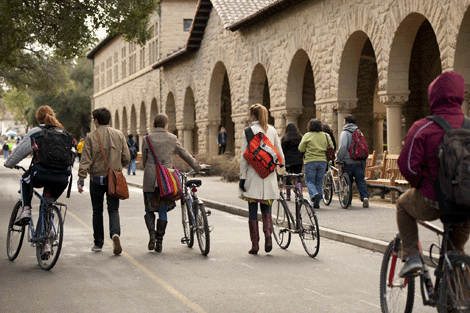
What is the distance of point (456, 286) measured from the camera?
416 centimetres

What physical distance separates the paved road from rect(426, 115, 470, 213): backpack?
1808 mm

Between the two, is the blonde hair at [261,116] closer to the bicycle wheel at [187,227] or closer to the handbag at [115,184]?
the bicycle wheel at [187,227]

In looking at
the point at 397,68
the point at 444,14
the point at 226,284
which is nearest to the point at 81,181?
the point at 226,284

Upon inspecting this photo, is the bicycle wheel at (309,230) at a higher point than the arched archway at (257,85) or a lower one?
lower

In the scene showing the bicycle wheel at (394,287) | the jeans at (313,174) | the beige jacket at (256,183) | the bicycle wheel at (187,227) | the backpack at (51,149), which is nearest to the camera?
the bicycle wheel at (394,287)

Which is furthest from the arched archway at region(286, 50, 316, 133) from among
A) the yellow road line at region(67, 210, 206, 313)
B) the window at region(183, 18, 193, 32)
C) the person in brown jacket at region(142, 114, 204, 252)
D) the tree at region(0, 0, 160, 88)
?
the window at region(183, 18, 193, 32)

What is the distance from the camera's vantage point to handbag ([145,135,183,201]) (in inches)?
334

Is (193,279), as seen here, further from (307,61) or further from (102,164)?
(307,61)

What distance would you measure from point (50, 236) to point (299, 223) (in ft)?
9.77

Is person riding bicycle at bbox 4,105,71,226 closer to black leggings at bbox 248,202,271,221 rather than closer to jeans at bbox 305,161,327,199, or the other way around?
black leggings at bbox 248,202,271,221

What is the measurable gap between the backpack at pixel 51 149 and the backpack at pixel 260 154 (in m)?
2.10

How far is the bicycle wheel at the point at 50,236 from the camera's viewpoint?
24.3 feet

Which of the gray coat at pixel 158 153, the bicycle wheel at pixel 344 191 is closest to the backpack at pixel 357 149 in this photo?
the bicycle wheel at pixel 344 191

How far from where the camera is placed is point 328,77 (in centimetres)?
1908
